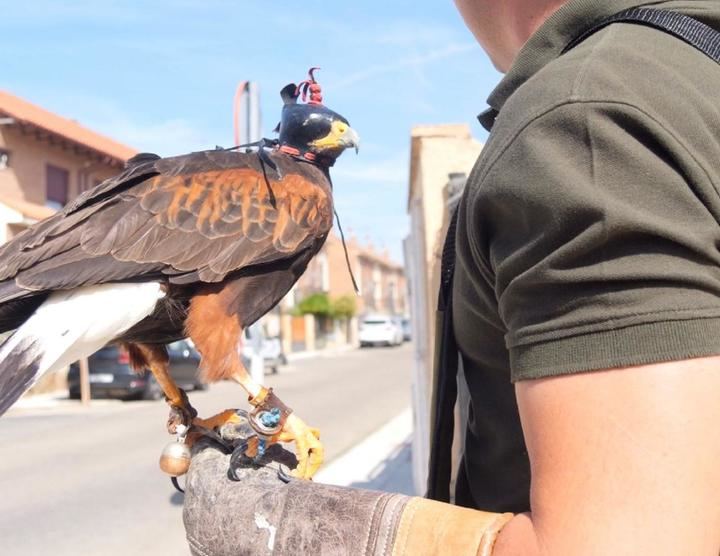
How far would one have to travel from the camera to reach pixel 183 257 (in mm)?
2033

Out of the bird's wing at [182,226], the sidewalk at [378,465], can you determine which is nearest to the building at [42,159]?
the sidewalk at [378,465]

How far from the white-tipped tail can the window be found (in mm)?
21826

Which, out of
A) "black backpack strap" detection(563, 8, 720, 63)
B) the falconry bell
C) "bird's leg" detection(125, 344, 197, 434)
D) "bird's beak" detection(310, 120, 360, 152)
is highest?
"bird's beak" detection(310, 120, 360, 152)

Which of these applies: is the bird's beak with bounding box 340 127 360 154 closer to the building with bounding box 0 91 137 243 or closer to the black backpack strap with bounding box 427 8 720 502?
the black backpack strap with bounding box 427 8 720 502

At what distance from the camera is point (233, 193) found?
2207 millimetres

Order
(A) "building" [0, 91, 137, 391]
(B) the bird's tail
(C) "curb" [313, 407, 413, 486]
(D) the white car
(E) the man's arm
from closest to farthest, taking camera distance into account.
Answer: (E) the man's arm
(B) the bird's tail
(C) "curb" [313, 407, 413, 486]
(A) "building" [0, 91, 137, 391]
(D) the white car

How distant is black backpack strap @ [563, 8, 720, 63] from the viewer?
2.95 feet

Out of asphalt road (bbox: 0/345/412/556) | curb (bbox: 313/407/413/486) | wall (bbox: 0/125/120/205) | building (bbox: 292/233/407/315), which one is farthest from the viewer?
building (bbox: 292/233/407/315)

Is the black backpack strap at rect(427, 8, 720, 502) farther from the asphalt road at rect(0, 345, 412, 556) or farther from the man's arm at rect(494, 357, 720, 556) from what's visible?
the asphalt road at rect(0, 345, 412, 556)

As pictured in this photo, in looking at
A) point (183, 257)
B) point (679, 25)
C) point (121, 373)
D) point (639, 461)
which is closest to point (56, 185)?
point (121, 373)

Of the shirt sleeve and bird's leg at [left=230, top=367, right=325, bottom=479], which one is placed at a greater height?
the shirt sleeve

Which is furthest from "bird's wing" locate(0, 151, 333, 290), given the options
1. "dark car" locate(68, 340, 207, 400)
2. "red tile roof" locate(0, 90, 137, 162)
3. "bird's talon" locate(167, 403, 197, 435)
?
"red tile roof" locate(0, 90, 137, 162)

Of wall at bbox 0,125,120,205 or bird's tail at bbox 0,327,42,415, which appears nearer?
bird's tail at bbox 0,327,42,415

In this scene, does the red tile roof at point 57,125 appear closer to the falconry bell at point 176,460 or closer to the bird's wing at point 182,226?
the bird's wing at point 182,226
